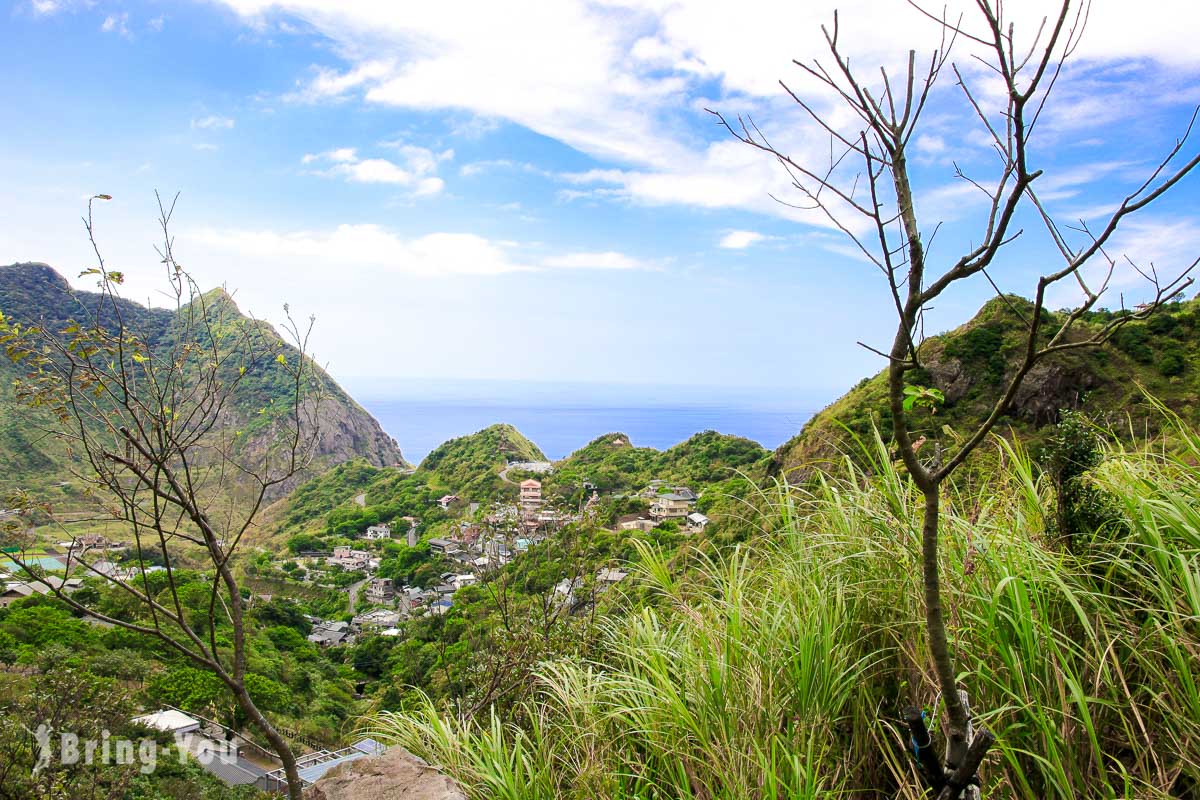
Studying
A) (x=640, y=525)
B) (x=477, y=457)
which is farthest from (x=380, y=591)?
(x=640, y=525)

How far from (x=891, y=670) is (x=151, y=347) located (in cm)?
316

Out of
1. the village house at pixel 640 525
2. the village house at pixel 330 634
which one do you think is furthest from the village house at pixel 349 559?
the village house at pixel 640 525

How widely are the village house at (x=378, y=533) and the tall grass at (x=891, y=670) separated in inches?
1517

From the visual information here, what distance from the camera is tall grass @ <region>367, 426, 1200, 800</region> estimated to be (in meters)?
1.61

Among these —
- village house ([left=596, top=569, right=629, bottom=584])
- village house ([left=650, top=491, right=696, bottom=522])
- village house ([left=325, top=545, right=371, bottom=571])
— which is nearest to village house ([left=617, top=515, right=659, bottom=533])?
village house ([left=596, top=569, right=629, bottom=584])

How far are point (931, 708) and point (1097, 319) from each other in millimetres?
19540

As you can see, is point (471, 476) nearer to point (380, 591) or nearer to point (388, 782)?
point (380, 591)

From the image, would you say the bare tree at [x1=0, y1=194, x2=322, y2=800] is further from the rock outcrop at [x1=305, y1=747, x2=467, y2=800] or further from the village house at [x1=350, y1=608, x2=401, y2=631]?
the village house at [x1=350, y1=608, x2=401, y2=631]

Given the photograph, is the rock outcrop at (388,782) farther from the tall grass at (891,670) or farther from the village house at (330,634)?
the village house at (330,634)

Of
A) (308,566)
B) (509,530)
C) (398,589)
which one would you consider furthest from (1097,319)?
(308,566)

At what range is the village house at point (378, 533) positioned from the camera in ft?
127

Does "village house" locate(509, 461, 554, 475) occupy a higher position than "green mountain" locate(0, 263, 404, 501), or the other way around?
"green mountain" locate(0, 263, 404, 501)

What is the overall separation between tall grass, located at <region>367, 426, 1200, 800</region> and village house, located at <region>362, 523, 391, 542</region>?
38.5 m

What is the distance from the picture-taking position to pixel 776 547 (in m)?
2.55
